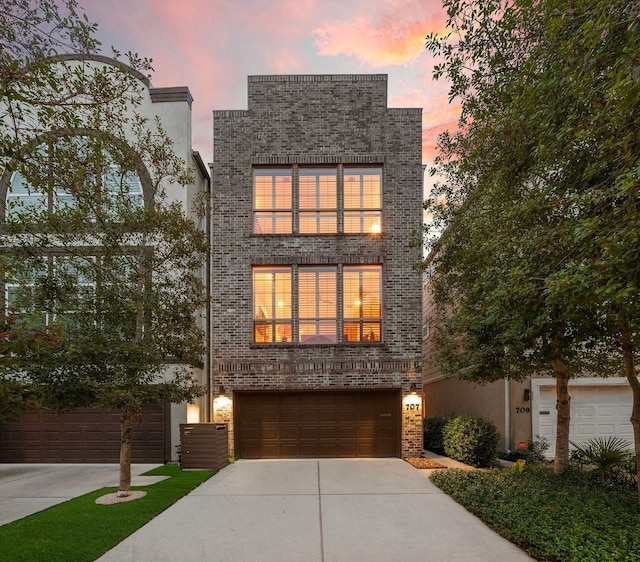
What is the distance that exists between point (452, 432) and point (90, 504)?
8752 millimetres

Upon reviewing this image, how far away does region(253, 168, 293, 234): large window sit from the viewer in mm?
12328

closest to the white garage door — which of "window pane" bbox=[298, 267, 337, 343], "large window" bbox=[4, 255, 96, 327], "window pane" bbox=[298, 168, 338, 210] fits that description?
"window pane" bbox=[298, 267, 337, 343]

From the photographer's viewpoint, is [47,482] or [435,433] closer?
[47,482]

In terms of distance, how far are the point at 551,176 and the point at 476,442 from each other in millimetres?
7307

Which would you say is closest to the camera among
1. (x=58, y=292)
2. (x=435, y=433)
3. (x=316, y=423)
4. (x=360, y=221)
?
(x=58, y=292)

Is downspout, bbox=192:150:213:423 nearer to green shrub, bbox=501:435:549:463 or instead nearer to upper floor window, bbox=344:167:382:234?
upper floor window, bbox=344:167:382:234

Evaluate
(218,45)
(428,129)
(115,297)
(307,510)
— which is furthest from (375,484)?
(218,45)

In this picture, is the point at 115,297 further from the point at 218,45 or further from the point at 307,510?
the point at 218,45

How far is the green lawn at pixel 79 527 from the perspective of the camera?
505 centimetres

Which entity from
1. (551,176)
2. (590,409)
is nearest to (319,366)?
(590,409)

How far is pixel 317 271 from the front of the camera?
1218 centimetres

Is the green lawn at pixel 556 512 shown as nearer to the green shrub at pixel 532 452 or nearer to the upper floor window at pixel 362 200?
the green shrub at pixel 532 452

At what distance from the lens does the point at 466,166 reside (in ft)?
26.8

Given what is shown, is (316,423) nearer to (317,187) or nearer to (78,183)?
(317,187)
